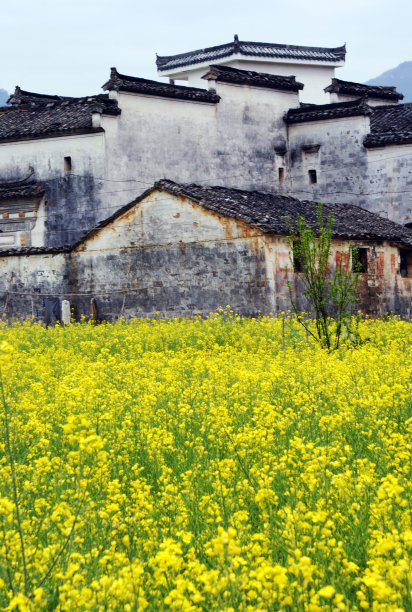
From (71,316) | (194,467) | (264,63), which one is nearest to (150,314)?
(71,316)

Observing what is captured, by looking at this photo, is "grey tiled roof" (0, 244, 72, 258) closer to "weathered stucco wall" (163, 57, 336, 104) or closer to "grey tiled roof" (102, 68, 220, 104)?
"grey tiled roof" (102, 68, 220, 104)

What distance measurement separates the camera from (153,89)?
80.7 feet

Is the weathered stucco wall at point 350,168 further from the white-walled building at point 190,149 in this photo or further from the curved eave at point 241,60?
the curved eave at point 241,60

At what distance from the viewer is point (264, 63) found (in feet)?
113

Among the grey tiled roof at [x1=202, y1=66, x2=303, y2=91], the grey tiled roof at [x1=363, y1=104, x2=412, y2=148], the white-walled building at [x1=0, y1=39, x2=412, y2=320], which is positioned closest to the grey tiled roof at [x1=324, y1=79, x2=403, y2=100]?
the white-walled building at [x1=0, y1=39, x2=412, y2=320]

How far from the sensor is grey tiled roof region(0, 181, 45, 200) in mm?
24031

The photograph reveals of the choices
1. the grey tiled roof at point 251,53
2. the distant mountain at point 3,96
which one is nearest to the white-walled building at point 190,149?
the grey tiled roof at point 251,53

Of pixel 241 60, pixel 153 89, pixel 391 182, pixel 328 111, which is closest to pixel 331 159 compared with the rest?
pixel 328 111

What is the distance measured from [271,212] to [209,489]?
14.8 metres

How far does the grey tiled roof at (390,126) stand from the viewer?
25.5m

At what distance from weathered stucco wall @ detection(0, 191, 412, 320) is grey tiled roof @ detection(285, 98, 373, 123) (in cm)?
745

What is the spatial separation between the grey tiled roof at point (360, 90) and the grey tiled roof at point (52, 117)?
9742 millimetres

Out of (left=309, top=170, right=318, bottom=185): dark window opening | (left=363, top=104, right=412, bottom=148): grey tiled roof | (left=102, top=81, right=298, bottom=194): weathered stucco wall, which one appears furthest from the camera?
(left=309, top=170, right=318, bottom=185): dark window opening

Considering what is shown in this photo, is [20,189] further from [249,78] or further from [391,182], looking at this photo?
[391,182]
